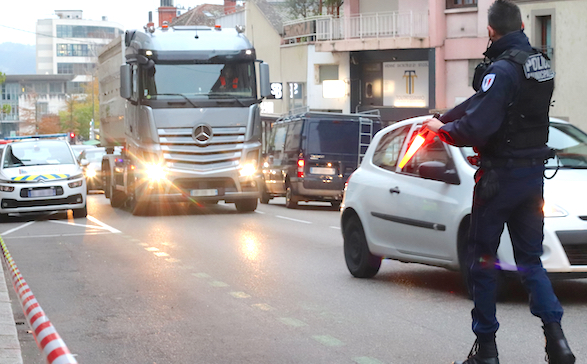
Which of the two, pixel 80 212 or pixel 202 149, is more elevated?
pixel 202 149

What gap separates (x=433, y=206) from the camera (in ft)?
27.0

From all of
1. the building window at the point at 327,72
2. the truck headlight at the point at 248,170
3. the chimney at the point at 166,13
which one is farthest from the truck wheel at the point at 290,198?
the chimney at the point at 166,13

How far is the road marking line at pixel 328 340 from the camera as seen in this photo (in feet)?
21.1

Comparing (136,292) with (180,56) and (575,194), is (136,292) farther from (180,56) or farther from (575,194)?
(180,56)

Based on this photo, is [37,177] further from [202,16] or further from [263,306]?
[202,16]

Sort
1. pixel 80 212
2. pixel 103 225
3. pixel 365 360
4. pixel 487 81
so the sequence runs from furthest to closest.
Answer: pixel 80 212
pixel 103 225
pixel 365 360
pixel 487 81

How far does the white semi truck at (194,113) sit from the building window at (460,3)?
56.5ft

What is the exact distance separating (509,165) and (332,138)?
1700 cm

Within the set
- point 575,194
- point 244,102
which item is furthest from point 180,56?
point 575,194

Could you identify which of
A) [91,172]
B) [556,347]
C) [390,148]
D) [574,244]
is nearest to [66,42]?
[91,172]

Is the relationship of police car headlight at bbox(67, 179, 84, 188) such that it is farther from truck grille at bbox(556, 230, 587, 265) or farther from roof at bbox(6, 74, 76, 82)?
roof at bbox(6, 74, 76, 82)

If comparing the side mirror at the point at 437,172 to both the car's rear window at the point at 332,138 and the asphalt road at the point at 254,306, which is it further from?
the car's rear window at the point at 332,138

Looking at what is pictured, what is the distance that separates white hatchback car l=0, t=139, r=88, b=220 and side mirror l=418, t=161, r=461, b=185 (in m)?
12.3

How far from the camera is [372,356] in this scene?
5973mm
